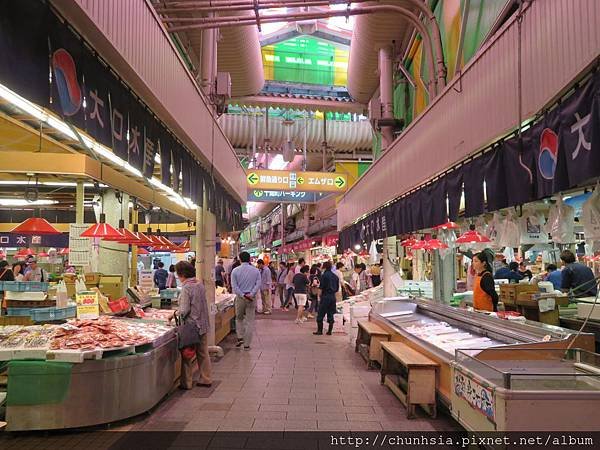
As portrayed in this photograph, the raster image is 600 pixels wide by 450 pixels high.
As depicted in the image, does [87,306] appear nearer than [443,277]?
Yes

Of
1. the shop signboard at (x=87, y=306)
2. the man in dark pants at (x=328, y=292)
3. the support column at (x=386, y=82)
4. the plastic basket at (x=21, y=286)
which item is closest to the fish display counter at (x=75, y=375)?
the shop signboard at (x=87, y=306)

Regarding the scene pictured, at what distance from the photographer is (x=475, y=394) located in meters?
3.97

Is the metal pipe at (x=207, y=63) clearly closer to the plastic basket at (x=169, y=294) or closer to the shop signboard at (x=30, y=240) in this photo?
the plastic basket at (x=169, y=294)

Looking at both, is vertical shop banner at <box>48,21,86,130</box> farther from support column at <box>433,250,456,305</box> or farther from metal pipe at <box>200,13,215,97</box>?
support column at <box>433,250,456,305</box>

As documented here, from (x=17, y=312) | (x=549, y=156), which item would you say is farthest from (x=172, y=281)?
(x=549, y=156)

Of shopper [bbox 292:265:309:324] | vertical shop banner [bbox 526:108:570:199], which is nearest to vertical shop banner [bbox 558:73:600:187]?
vertical shop banner [bbox 526:108:570:199]

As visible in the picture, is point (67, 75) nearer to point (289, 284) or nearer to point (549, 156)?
point (549, 156)

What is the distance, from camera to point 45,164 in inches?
396

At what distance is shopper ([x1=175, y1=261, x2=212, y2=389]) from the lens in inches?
280

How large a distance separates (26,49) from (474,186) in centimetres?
523

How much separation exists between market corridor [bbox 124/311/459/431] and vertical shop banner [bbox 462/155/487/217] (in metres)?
2.61

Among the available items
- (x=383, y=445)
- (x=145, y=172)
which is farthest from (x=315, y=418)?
(x=145, y=172)

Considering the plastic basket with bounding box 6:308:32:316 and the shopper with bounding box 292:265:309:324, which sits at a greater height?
the plastic basket with bounding box 6:308:32:316

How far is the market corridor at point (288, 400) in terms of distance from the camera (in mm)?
5656
